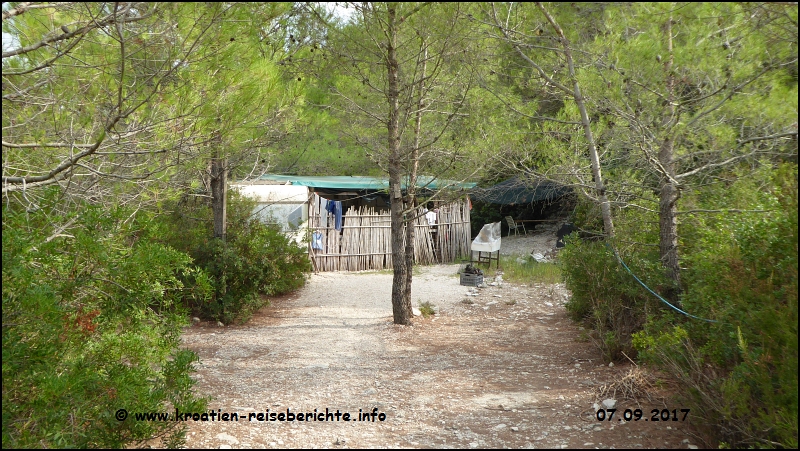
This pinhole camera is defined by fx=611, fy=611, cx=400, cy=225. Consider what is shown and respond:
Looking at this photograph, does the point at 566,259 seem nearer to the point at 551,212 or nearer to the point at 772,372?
the point at 772,372

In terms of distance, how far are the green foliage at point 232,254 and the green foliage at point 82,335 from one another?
3.56 metres

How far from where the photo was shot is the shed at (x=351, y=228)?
1228cm

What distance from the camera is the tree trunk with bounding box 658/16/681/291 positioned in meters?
4.70

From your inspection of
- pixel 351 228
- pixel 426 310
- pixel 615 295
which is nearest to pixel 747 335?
pixel 615 295

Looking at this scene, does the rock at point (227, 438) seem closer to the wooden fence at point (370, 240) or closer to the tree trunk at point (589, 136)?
the tree trunk at point (589, 136)

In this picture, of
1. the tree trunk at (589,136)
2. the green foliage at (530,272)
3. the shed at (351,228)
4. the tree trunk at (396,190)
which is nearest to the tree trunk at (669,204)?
the tree trunk at (589,136)

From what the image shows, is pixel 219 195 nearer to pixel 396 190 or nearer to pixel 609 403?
pixel 396 190

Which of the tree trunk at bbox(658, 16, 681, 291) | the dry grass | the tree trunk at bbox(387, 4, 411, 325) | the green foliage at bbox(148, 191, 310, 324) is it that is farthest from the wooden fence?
the dry grass

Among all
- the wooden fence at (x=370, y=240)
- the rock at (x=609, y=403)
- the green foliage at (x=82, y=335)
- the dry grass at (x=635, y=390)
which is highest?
the wooden fence at (x=370, y=240)

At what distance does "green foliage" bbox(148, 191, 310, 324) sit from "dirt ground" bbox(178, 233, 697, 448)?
1.00 ft

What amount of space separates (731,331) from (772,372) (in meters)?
0.57

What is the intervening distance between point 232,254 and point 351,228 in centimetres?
521

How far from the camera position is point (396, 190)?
7.70 meters

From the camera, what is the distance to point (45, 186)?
3.93 meters
